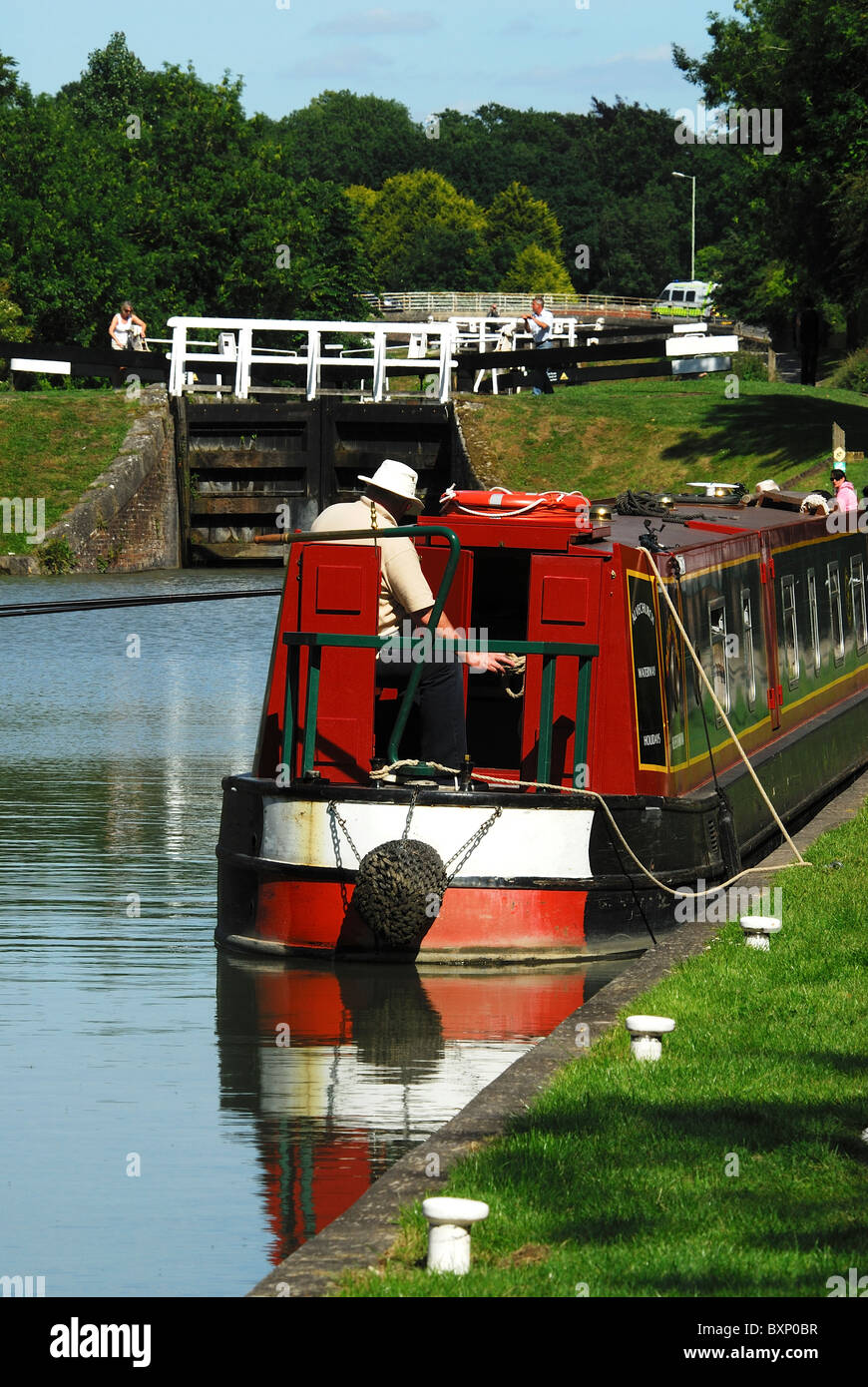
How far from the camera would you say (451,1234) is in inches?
191

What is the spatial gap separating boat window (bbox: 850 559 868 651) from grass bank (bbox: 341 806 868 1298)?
965cm

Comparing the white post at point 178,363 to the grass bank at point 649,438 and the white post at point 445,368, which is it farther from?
the grass bank at point 649,438

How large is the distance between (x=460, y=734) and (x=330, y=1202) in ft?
13.1

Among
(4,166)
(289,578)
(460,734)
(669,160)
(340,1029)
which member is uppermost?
(669,160)

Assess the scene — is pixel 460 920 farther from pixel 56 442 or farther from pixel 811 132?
pixel 56 442

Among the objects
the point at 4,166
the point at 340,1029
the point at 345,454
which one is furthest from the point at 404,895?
the point at 4,166

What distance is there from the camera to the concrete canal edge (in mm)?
4996

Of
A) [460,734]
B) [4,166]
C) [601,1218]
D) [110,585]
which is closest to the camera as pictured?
[601,1218]

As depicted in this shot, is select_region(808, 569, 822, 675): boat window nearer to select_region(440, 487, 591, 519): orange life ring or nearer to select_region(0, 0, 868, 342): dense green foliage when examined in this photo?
select_region(440, 487, 591, 519): orange life ring

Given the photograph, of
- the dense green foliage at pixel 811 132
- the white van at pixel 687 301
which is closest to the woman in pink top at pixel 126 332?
the dense green foliage at pixel 811 132

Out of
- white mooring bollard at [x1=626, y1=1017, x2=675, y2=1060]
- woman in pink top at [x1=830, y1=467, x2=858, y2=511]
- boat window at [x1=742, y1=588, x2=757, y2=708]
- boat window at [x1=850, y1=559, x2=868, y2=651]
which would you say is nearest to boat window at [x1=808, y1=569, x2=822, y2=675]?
boat window at [x1=850, y1=559, x2=868, y2=651]

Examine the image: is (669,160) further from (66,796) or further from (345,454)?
(66,796)

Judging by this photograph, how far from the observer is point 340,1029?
364 inches

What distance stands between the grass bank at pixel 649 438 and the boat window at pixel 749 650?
70.5ft
